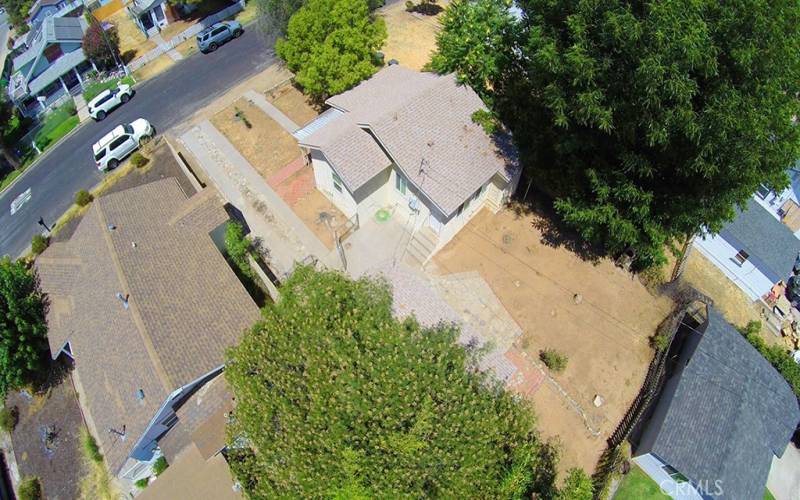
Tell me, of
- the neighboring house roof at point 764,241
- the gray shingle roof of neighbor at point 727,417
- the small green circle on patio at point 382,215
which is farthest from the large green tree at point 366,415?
the neighboring house roof at point 764,241

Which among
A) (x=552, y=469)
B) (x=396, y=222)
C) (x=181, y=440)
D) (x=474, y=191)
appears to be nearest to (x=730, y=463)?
(x=552, y=469)

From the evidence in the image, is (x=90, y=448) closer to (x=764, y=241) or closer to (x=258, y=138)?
(x=258, y=138)

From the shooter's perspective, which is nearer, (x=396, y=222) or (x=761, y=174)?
(x=761, y=174)

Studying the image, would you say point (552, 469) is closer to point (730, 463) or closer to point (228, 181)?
point (730, 463)

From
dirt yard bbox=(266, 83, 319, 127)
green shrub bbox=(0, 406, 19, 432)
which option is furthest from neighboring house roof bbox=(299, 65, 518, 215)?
green shrub bbox=(0, 406, 19, 432)

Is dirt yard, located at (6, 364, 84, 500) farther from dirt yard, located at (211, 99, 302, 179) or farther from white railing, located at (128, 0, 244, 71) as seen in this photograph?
white railing, located at (128, 0, 244, 71)

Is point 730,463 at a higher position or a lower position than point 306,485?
lower
